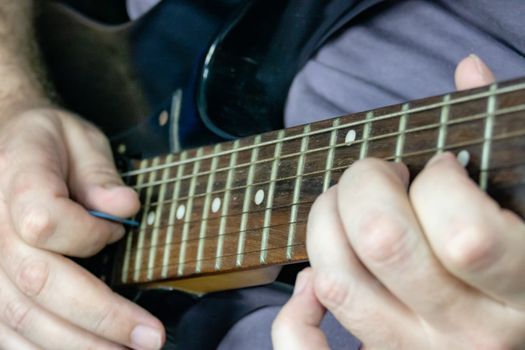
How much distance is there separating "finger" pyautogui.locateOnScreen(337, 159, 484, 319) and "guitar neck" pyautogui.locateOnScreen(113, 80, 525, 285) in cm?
6

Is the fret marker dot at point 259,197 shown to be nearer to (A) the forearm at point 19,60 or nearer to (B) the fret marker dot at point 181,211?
(B) the fret marker dot at point 181,211

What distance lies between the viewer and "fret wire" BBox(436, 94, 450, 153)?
517 millimetres

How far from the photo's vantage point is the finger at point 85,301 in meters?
0.77

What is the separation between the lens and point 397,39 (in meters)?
0.80

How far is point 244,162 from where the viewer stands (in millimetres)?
699

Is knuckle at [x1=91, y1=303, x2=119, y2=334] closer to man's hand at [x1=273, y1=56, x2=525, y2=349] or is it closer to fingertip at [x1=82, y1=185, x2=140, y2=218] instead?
fingertip at [x1=82, y1=185, x2=140, y2=218]

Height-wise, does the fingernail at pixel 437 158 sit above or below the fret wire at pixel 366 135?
above

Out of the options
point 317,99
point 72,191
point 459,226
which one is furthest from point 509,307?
point 72,191

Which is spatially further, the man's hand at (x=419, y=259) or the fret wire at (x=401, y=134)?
the fret wire at (x=401, y=134)

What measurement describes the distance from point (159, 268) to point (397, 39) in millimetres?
351

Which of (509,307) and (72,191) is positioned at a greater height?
(509,307)

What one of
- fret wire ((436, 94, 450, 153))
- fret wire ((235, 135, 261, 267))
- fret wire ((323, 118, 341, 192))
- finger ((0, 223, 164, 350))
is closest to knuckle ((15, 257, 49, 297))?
finger ((0, 223, 164, 350))

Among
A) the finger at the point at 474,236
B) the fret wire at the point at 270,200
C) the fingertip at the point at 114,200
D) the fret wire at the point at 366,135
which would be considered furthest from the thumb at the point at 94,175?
the finger at the point at 474,236

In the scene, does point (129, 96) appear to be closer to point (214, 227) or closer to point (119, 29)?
point (119, 29)
